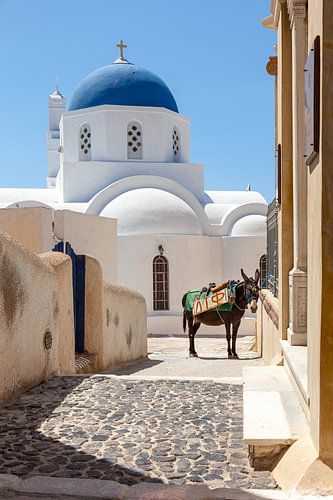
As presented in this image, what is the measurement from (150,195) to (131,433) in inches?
641

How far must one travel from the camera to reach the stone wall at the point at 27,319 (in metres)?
5.33

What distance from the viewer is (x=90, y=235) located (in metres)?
14.4

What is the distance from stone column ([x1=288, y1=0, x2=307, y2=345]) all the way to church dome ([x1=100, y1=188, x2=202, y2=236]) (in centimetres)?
1372

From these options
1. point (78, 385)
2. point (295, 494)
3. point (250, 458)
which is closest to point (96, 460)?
point (250, 458)

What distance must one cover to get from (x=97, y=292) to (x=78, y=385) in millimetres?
2741

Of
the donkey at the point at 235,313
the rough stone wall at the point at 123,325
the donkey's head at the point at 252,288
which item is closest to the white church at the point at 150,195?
the donkey at the point at 235,313

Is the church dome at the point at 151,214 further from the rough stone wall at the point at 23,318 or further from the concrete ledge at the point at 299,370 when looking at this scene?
the concrete ledge at the point at 299,370

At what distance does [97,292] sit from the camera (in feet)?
28.5

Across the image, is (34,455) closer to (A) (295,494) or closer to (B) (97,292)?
(A) (295,494)

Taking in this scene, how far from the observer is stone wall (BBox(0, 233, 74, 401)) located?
5.33 metres

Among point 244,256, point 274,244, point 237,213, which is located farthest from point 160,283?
point 274,244

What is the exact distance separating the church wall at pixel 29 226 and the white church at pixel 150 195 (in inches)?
282

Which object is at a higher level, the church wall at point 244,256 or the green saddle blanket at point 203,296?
the church wall at point 244,256

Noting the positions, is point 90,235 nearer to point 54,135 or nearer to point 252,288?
point 252,288
